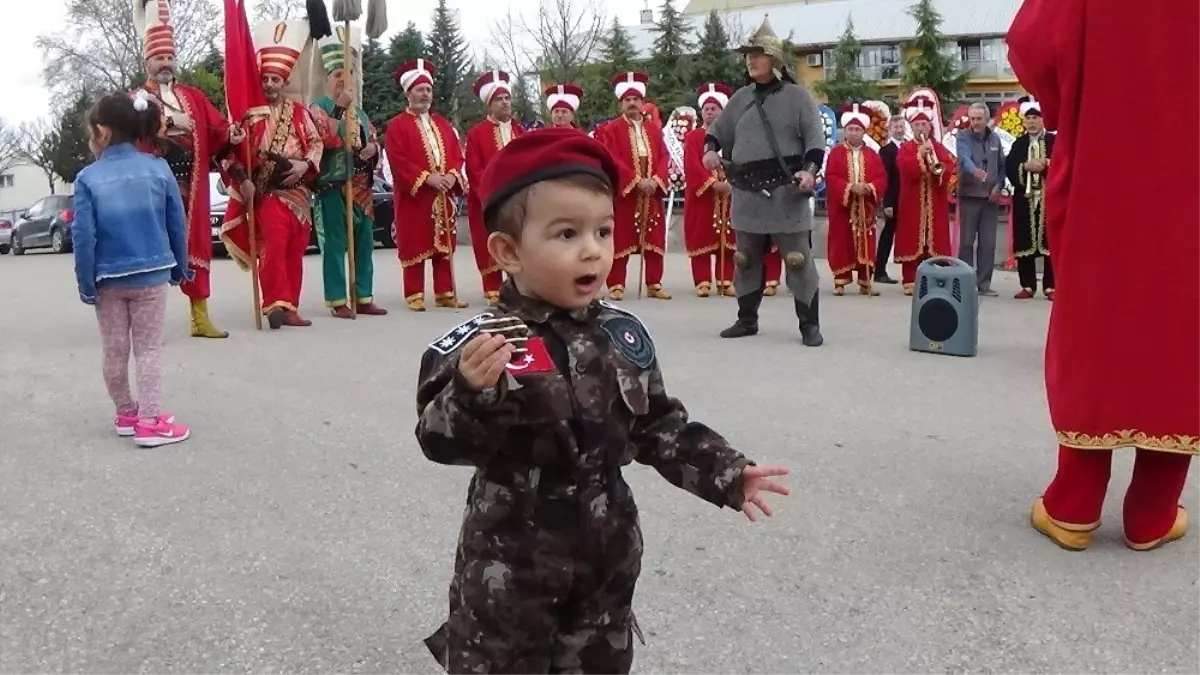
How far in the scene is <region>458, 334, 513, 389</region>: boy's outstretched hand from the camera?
5.90ft

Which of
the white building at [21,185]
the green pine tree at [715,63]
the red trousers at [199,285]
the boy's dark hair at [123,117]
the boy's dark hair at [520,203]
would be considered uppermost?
the green pine tree at [715,63]

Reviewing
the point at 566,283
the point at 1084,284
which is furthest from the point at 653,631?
the point at 1084,284

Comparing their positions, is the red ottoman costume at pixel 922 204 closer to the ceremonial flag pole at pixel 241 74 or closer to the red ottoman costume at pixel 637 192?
the red ottoman costume at pixel 637 192

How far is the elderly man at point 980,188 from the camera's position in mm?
10891

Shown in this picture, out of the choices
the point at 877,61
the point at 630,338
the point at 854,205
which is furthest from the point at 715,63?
the point at 630,338

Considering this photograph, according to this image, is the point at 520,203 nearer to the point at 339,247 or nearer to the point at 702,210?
the point at 339,247

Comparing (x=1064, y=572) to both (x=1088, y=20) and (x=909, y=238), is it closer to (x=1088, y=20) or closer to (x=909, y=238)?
(x=1088, y=20)

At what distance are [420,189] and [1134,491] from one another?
740 centimetres

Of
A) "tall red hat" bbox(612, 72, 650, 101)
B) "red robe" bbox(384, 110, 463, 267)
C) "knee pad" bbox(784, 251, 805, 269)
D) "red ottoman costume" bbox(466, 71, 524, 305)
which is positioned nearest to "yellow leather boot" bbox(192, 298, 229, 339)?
"red robe" bbox(384, 110, 463, 267)

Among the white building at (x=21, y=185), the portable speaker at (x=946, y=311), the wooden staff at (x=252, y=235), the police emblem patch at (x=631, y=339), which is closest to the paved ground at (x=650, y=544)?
the portable speaker at (x=946, y=311)

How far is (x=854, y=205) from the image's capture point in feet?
37.3

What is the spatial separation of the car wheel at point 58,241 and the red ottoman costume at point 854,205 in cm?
1949

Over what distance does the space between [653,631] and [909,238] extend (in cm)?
901

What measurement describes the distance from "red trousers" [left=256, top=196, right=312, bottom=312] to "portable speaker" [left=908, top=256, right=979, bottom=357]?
185 inches
